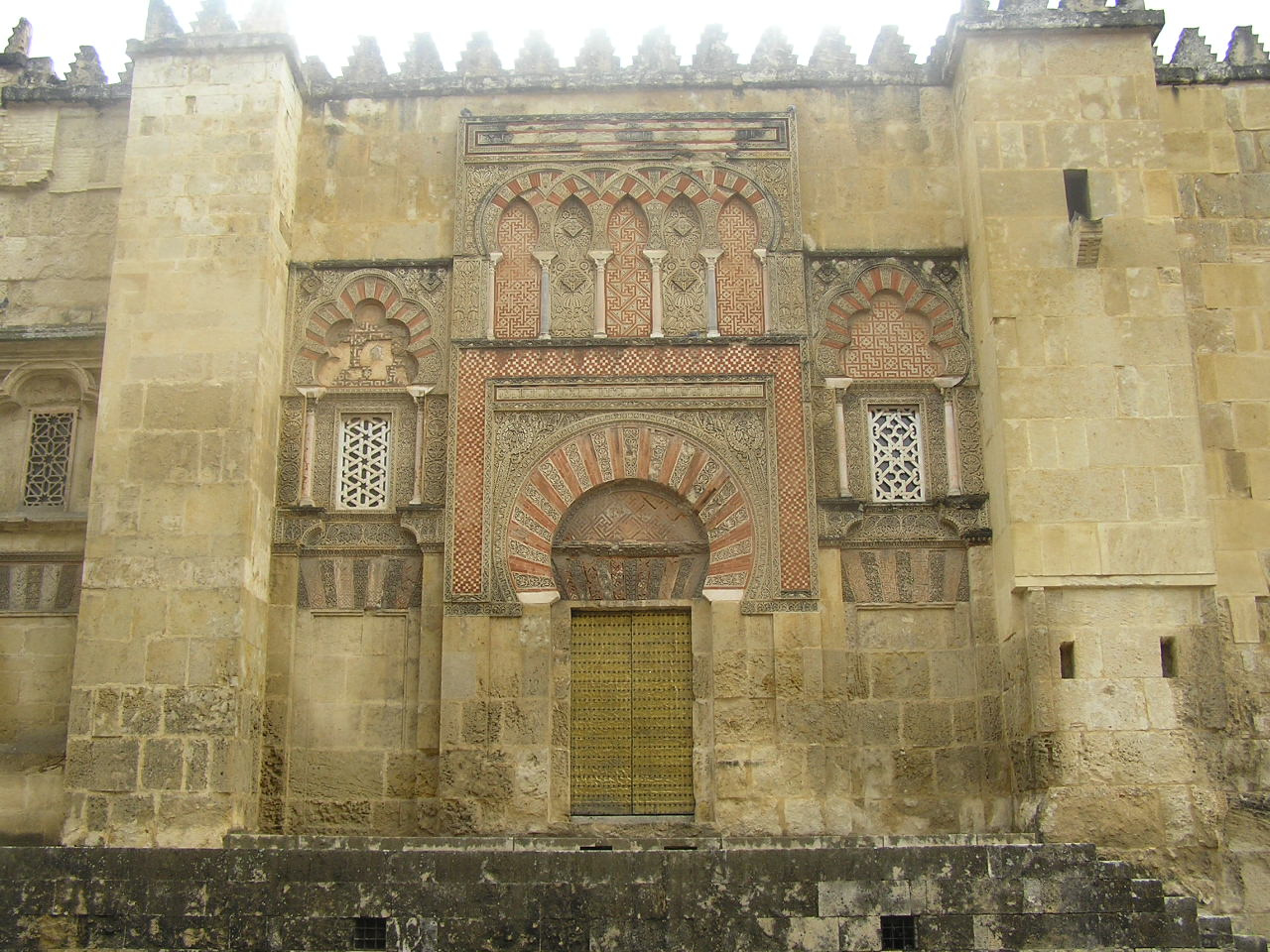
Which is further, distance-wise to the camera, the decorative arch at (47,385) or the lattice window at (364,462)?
the decorative arch at (47,385)

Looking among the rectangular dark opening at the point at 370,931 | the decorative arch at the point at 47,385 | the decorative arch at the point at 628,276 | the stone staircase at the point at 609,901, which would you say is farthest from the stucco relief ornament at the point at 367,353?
the rectangular dark opening at the point at 370,931

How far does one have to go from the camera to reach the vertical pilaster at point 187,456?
8.15 m

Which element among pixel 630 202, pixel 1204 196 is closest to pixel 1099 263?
pixel 1204 196

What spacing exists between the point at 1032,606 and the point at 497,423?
364 centimetres

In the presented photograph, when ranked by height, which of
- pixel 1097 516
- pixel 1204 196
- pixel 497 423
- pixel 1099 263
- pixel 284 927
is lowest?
pixel 284 927

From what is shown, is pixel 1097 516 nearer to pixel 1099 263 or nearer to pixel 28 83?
pixel 1099 263

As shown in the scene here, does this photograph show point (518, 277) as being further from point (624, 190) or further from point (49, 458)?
point (49, 458)

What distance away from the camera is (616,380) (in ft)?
30.2

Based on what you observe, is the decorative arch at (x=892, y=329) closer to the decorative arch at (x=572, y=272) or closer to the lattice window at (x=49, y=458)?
the decorative arch at (x=572, y=272)

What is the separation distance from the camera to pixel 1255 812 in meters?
8.38

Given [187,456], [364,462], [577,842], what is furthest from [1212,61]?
[187,456]

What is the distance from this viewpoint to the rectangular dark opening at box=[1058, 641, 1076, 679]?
8.13 meters

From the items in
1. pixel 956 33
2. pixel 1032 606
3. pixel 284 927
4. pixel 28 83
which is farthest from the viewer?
pixel 28 83

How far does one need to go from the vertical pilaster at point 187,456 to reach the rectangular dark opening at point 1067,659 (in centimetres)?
493
